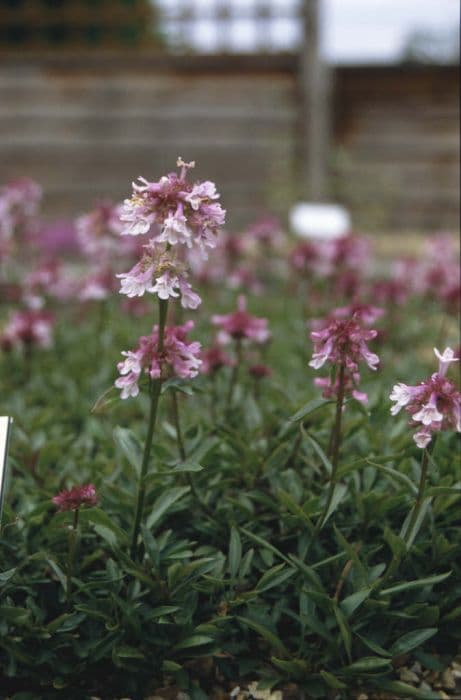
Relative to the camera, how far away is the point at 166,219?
179cm

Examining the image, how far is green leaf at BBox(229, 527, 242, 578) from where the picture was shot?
2.13 metres

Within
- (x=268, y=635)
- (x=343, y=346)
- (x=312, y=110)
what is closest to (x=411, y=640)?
(x=268, y=635)

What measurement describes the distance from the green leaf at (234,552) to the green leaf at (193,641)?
7.3 inches

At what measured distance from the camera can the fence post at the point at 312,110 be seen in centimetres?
891

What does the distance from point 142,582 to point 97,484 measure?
457 mm

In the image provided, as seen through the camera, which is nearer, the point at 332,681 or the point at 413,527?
the point at 332,681

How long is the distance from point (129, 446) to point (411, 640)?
0.82 meters

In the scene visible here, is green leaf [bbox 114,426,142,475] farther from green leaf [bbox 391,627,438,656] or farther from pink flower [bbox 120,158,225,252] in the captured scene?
green leaf [bbox 391,627,438,656]

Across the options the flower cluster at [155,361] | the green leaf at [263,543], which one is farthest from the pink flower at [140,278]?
the green leaf at [263,543]

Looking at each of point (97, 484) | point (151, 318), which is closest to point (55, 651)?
Result: point (97, 484)

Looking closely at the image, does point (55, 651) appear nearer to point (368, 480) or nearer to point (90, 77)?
point (368, 480)

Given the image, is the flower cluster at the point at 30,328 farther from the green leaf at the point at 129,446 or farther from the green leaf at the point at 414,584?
the green leaf at the point at 414,584

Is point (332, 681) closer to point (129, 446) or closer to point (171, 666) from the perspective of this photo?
point (171, 666)

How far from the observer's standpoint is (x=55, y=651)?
2.04m
